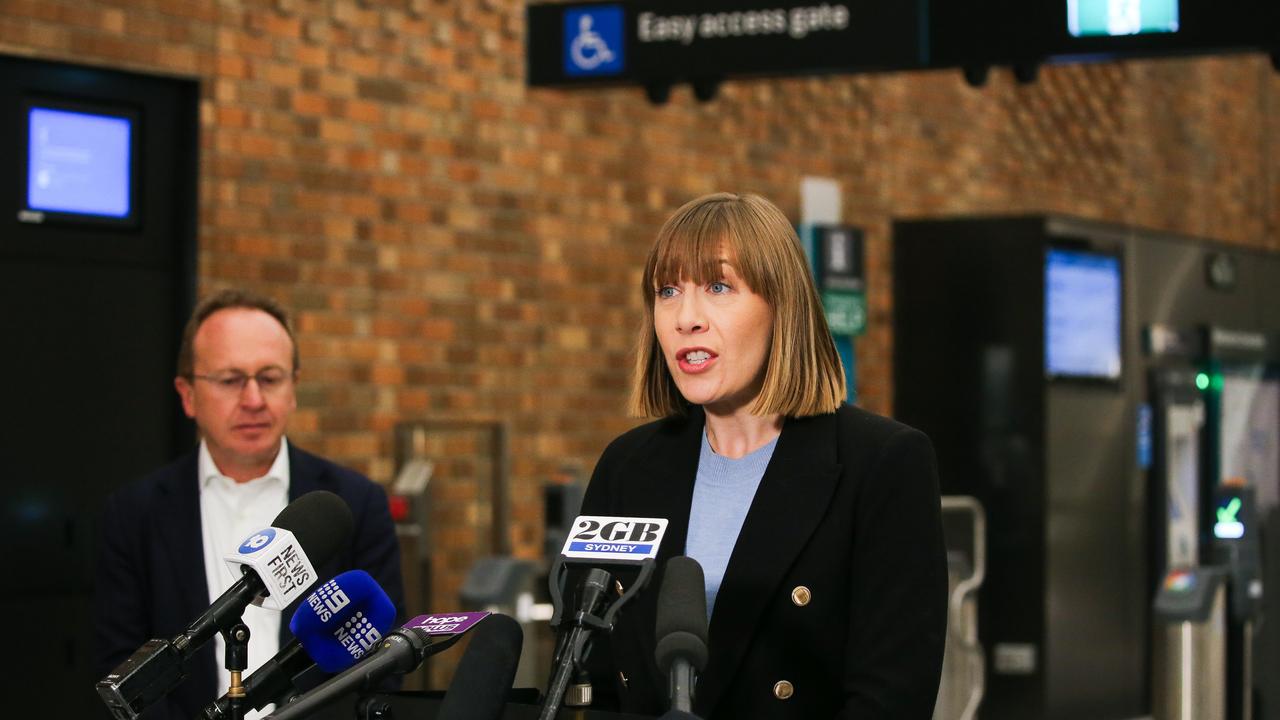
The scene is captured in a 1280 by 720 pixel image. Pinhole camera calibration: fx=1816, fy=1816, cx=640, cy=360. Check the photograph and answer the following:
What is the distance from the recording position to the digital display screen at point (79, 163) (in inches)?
228

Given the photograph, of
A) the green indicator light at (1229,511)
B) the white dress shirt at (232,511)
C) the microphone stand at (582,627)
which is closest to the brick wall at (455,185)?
the green indicator light at (1229,511)

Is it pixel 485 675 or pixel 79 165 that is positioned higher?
pixel 79 165

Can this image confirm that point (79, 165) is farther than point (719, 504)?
Yes

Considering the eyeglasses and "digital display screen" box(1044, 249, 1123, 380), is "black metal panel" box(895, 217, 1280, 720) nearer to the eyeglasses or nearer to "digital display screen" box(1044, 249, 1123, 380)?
"digital display screen" box(1044, 249, 1123, 380)

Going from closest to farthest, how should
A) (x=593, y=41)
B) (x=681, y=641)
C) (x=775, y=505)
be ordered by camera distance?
(x=681, y=641), (x=775, y=505), (x=593, y=41)

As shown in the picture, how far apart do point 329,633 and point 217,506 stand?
142 cm

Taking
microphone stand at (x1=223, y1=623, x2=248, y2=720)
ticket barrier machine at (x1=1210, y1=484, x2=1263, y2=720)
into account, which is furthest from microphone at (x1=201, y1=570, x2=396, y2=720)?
ticket barrier machine at (x1=1210, y1=484, x2=1263, y2=720)

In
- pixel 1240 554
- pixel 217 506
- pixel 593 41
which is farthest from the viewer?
pixel 1240 554

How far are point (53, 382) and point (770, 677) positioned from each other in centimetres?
413

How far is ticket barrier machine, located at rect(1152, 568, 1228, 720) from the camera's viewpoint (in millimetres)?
6188

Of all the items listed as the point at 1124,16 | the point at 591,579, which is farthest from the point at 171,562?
the point at 1124,16

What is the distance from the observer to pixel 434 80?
7.07 meters

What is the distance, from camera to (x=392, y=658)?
1.89 metres

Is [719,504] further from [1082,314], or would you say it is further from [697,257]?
A: [1082,314]
